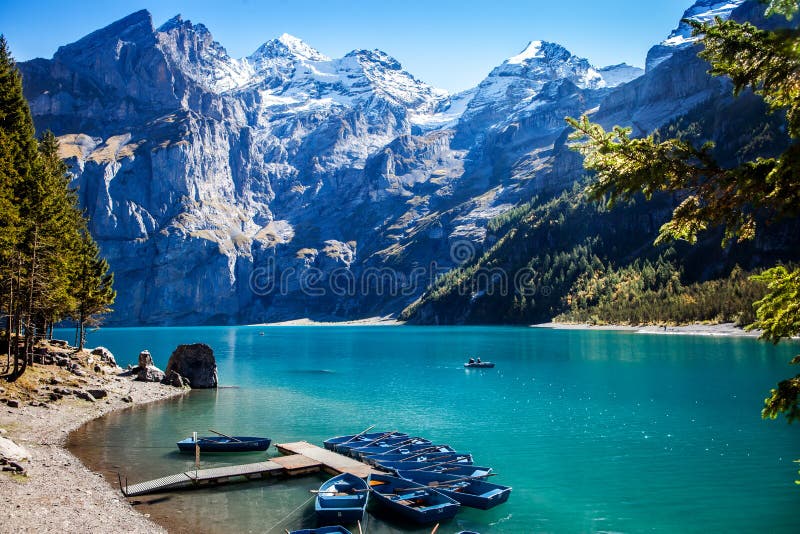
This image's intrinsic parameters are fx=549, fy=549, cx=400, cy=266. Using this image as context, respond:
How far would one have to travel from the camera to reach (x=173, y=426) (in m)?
44.7

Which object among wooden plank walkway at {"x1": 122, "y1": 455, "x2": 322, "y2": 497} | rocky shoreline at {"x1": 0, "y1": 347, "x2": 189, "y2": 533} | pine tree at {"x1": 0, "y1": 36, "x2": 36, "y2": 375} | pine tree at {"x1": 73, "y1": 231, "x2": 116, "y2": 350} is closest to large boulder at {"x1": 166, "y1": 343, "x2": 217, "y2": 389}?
rocky shoreline at {"x1": 0, "y1": 347, "x2": 189, "y2": 533}

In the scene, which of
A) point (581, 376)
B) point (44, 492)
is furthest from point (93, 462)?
point (581, 376)

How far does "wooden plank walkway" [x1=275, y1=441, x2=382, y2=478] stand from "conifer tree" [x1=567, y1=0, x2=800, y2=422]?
22473 millimetres

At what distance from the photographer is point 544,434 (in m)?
42.4

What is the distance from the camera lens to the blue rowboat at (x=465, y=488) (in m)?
25.7

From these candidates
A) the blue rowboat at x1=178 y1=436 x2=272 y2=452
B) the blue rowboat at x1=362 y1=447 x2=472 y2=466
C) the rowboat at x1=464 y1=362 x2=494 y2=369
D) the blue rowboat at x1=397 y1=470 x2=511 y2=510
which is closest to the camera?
the blue rowboat at x1=397 y1=470 x2=511 y2=510

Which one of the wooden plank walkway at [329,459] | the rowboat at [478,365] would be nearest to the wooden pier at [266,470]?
the wooden plank walkway at [329,459]

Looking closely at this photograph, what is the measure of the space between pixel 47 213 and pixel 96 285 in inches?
1044

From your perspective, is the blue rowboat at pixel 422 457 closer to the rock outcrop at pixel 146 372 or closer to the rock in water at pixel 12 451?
the rock in water at pixel 12 451

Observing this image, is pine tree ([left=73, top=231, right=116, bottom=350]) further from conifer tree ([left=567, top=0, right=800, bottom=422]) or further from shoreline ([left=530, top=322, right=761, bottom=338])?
shoreline ([left=530, top=322, right=761, bottom=338])

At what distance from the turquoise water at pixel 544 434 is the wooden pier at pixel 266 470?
90 centimetres

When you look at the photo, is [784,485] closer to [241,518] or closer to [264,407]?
[241,518]

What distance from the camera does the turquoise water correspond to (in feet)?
82.3

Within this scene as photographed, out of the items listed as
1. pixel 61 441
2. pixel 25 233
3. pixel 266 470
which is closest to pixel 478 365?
pixel 266 470
